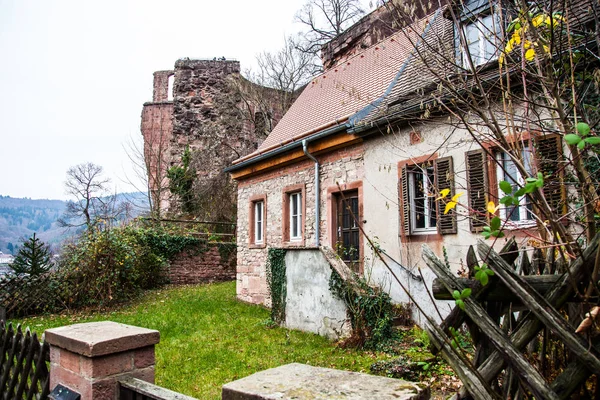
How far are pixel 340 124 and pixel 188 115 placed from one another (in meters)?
16.9

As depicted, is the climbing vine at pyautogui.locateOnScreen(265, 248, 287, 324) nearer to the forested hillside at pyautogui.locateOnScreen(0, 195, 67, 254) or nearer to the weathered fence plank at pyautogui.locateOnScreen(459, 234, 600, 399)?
the weathered fence plank at pyautogui.locateOnScreen(459, 234, 600, 399)

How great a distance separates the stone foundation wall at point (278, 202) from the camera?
389 inches

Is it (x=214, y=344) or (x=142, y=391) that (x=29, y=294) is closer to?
(x=214, y=344)

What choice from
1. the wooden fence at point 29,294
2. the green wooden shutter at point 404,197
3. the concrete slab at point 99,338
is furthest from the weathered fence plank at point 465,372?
the wooden fence at point 29,294

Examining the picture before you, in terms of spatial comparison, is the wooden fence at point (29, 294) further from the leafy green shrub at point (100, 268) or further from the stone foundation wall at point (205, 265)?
the stone foundation wall at point (205, 265)

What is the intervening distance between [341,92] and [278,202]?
3.60 metres

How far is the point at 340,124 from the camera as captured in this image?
31.4 feet

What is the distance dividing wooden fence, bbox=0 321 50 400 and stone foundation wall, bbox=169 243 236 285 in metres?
13.1

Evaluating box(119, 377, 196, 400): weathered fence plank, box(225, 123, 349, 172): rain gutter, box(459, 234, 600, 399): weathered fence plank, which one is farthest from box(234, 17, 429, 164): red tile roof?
box(459, 234, 600, 399): weathered fence plank

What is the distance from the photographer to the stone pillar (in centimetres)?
253

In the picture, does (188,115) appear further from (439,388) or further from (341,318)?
(439,388)

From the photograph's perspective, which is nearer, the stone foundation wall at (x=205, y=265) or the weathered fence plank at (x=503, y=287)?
the weathered fence plank at (x=503, y=287)

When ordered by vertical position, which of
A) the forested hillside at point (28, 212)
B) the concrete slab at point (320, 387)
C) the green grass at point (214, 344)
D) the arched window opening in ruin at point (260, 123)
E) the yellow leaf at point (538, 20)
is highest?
the forested hillside at point (28, 212)

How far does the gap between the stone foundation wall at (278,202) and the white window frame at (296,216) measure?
0.22 metres
